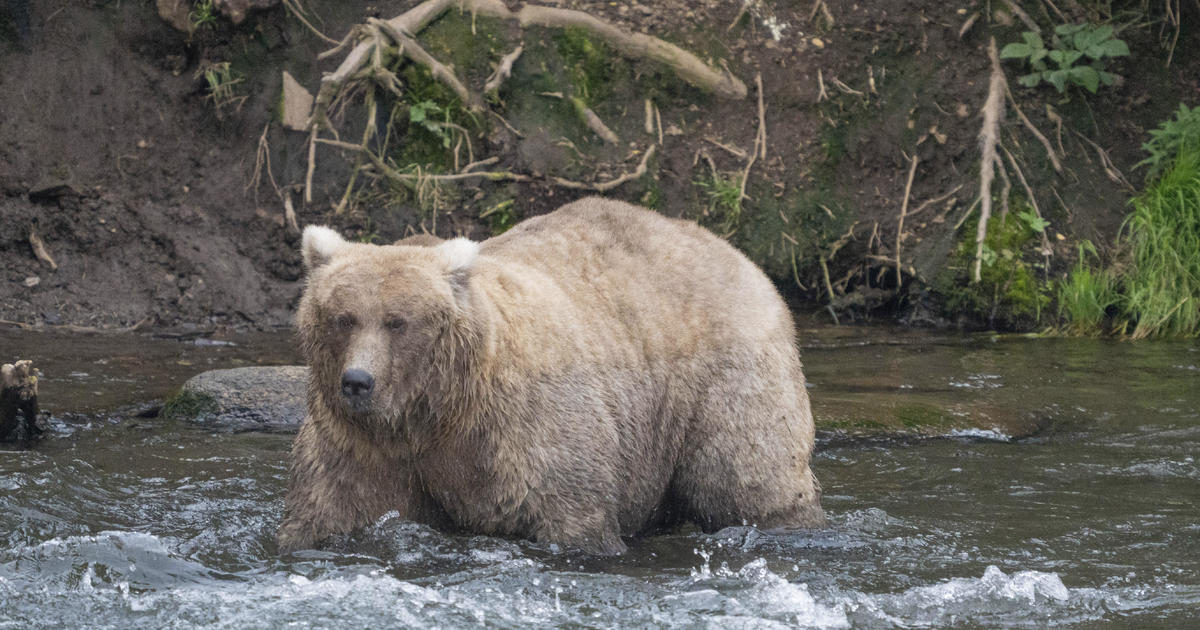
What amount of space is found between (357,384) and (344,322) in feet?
0.87

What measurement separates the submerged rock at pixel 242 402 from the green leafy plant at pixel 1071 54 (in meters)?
6.82

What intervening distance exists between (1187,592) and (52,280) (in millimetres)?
9043

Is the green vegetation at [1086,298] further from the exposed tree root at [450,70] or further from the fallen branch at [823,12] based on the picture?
the fallen branch at [823,12]

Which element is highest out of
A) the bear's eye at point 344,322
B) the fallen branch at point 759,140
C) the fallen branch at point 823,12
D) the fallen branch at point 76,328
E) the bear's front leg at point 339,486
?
the fallen branch at point 823,12

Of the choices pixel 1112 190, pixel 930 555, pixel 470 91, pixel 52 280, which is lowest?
pixel 930 555

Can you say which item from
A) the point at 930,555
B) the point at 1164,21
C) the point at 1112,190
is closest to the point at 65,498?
the point at 930,555

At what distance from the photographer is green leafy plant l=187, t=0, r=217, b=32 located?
38.9 feet

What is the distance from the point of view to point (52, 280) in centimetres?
1141

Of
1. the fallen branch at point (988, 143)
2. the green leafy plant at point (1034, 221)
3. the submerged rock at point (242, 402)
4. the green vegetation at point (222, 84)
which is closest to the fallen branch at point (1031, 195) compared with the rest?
the green leafy plant at point (1034, 221)

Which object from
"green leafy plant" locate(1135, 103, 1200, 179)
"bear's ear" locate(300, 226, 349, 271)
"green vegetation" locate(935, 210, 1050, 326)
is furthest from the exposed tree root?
"bear's ear" locate(300, 226, 349, 271)

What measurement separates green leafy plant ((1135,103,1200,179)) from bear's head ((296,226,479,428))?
8.27m

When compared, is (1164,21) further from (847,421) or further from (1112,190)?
(847,421)

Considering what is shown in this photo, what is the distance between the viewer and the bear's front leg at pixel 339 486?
5.44 metres

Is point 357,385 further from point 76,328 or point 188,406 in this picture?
point 76,328
